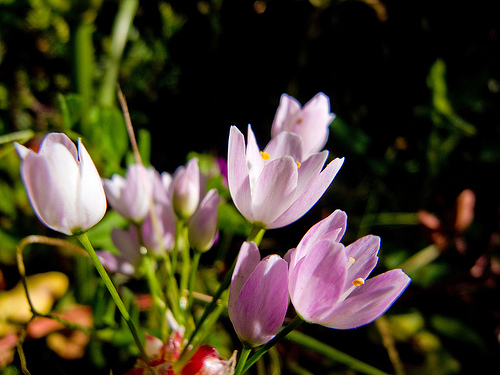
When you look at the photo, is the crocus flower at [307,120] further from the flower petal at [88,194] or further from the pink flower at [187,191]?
the flower petal at [88,194]

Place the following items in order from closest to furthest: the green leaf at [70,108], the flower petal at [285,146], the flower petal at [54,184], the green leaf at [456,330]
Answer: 1. the flower petal at [54,184]
2. the flower petal at [285,146]
3. the green leaf at [70,108]
4. the green leaf at [456,330]

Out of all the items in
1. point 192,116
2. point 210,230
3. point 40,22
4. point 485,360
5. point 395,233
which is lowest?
point 485,360

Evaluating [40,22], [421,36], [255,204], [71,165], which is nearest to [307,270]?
[255,204]

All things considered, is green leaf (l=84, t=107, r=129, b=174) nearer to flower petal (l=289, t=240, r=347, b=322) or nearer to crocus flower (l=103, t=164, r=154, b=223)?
crocus flower (l=103, t=164, r=154, b=223)

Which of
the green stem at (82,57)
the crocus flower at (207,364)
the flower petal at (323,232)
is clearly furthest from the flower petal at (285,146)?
the green stem at (82,57)

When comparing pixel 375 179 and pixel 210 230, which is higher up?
pixel 210 230

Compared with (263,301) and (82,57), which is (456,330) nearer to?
(263,301)

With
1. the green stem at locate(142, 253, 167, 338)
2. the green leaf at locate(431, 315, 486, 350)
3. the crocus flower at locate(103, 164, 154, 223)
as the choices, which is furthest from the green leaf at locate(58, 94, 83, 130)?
the green leaf at locate(431, 315, 486, 350)

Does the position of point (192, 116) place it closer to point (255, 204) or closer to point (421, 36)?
point (421, 36)

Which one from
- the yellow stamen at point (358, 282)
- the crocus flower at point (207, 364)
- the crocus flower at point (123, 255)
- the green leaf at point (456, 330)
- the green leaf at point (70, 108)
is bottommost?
the green leaf at point (456, 330)
